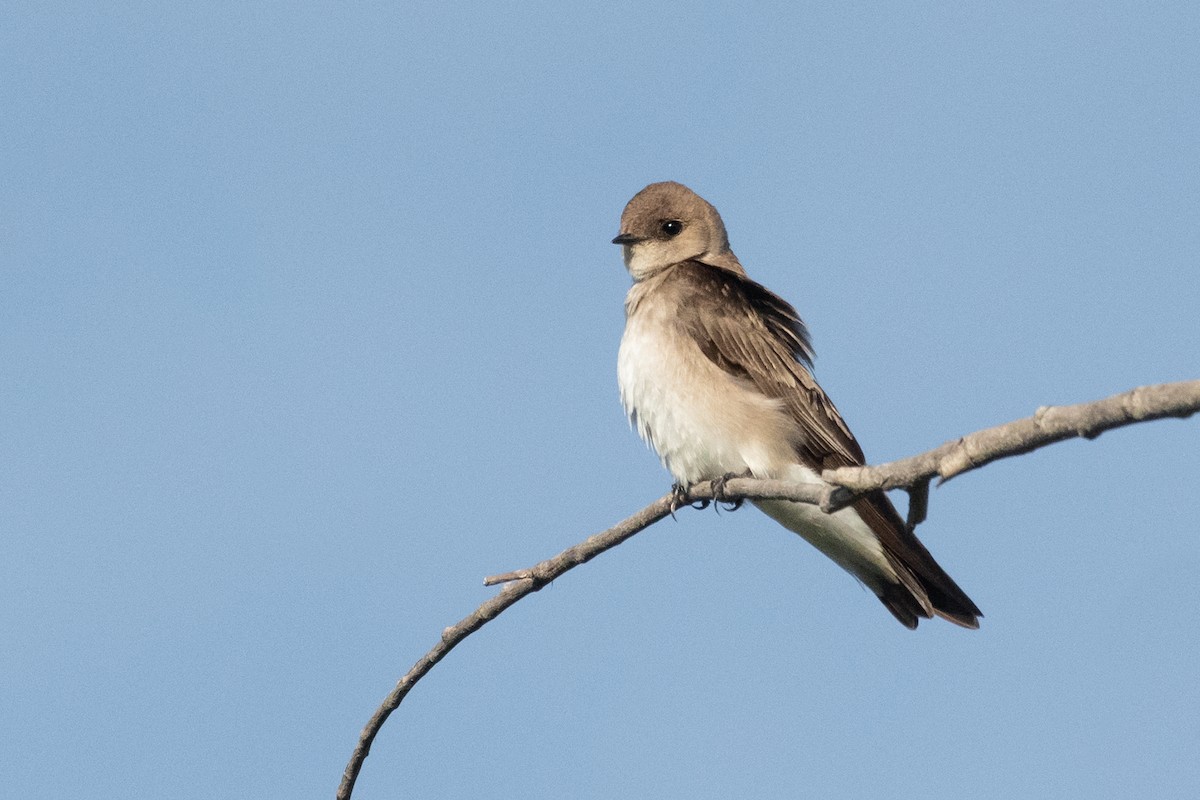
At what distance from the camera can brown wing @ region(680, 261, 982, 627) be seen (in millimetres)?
7285

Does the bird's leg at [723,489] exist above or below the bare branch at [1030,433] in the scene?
above

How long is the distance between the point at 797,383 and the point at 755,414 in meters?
0.41

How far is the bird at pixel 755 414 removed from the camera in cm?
747

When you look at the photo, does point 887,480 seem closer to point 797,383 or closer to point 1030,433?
point 1030,433

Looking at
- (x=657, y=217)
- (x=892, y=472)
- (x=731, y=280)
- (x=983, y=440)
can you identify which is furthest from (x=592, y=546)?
(x=657, y=217)

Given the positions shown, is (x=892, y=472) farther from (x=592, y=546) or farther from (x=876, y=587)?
(x=876, y=587)

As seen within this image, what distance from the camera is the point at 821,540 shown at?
26.0 ft

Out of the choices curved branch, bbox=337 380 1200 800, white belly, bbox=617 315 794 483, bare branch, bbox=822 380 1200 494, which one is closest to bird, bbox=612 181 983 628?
white belly, bbox=617 315 794 483

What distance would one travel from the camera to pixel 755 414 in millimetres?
7707

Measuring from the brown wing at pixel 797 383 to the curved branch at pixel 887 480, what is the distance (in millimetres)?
1974

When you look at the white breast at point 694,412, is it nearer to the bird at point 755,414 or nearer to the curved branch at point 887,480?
the bird at point 755,414

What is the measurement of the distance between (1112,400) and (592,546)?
98.8 inches

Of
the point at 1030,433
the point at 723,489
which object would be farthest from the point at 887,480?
the point at 723,489

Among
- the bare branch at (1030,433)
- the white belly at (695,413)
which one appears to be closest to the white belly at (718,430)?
the white belly at (695,413)
